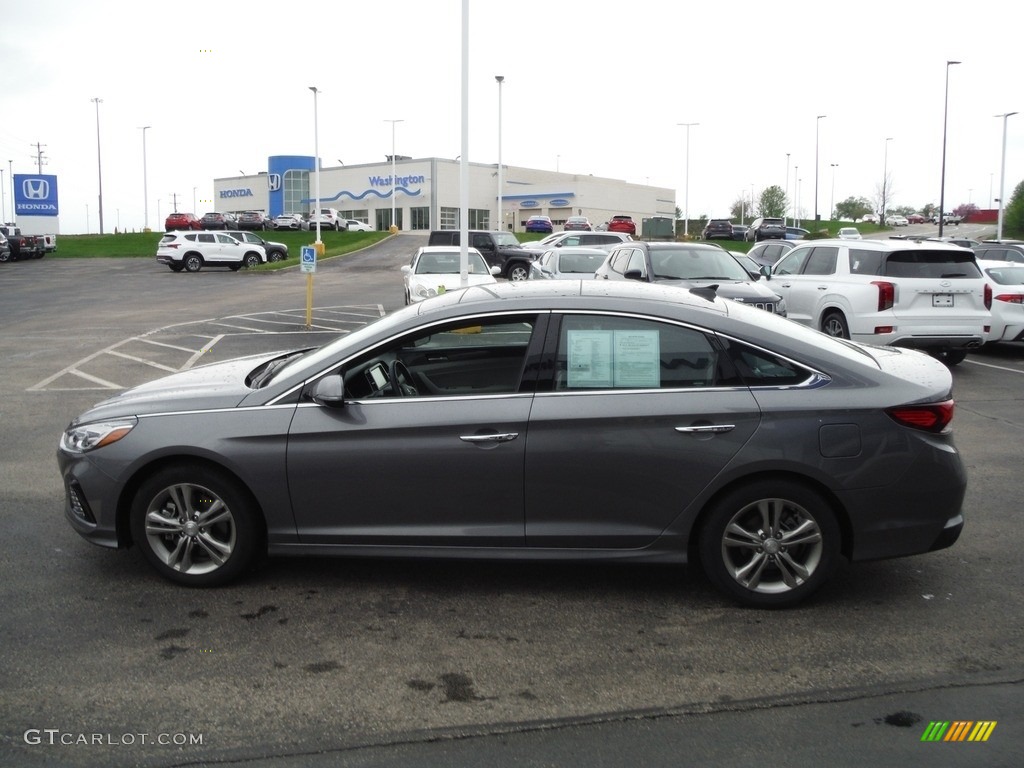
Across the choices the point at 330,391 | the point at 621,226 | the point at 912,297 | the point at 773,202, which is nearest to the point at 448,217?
the point at 621,226

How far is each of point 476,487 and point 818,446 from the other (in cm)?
169

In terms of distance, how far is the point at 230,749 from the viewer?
3619mm

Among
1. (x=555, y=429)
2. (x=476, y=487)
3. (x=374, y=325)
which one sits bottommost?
(x=476, y=487)

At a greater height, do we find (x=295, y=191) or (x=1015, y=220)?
(x=295, y=191)

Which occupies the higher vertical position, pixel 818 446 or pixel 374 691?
pixel 818 446

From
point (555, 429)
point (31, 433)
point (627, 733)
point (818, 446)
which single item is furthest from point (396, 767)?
point (31, 433)

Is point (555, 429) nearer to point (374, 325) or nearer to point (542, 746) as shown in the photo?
point (374, 325)

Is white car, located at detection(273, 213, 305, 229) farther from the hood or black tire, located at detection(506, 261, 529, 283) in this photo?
the hood

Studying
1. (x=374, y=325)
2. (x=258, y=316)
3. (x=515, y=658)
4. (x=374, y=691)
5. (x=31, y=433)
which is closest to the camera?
(x=374, y=691)

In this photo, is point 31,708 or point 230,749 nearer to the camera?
point 230,749

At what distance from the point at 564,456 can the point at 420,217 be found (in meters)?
89.4

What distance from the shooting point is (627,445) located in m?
4.84

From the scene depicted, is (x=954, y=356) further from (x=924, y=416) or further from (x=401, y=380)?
(x=401, y=380)
